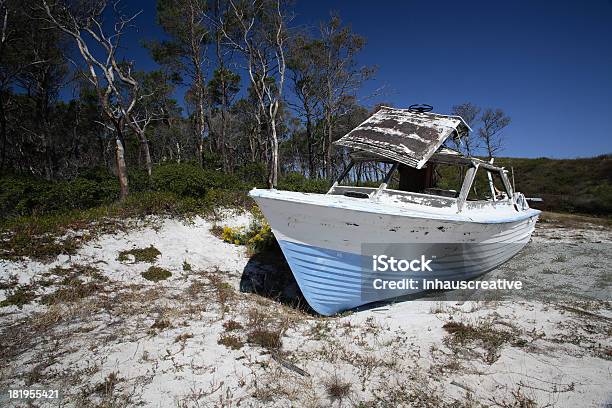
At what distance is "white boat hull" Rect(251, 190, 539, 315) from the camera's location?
4.33 m

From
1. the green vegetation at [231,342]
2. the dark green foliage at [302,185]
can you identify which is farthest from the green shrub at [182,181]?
the green vegetation at [231,342]

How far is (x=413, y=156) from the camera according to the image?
5141 millimetres

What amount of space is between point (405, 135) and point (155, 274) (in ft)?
18.1

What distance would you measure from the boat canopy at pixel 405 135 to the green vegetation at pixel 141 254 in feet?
15.2

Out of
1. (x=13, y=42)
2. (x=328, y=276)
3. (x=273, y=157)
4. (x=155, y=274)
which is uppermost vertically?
(x=13, y=42)

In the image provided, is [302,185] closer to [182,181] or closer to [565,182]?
[182,181]

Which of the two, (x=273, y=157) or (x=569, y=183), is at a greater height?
(x=273, y=157)

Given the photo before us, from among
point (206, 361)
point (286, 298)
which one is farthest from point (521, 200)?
point (206, 361)

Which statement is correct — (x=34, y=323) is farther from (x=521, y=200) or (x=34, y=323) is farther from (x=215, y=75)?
(x=215, y=75)

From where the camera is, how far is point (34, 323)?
13.5 ft

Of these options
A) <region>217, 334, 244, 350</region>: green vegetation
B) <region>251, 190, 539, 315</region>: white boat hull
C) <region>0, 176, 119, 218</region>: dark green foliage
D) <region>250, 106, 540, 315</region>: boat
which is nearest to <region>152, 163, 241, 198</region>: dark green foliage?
<region>0, 176, 119, 218</region>: dark green foliage

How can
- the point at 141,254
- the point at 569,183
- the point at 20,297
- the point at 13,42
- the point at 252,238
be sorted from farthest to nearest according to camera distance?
the point at 569,183 < the point at 13,42 < the point at 252,238 < the point at 141,254 < the point at 20,297

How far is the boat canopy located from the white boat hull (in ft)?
Result: 3.70

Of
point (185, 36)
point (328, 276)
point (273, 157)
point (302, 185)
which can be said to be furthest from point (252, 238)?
point (185, 36)
